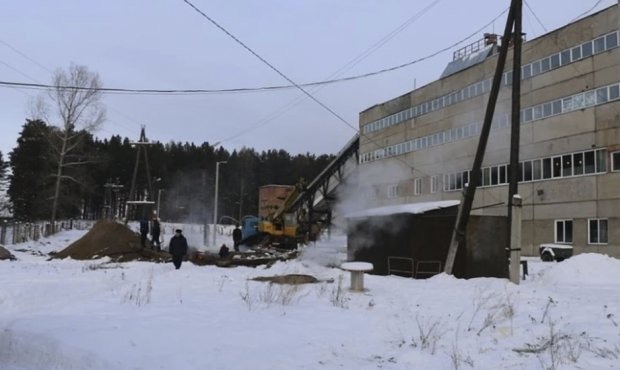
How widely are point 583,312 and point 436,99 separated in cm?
4269

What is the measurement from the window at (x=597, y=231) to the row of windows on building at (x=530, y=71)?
32.3 feet

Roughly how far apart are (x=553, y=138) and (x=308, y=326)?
3320cm

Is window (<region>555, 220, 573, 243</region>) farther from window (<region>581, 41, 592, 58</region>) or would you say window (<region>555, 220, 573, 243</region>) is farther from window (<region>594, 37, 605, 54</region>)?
window (<region>594, 37, 605, 54</region>)

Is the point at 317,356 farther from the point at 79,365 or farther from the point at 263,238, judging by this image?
the point at 263,238

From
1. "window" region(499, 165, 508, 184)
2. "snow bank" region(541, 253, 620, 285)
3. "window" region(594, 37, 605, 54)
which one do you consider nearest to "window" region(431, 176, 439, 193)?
"window" region(499, 165, 508, 184)

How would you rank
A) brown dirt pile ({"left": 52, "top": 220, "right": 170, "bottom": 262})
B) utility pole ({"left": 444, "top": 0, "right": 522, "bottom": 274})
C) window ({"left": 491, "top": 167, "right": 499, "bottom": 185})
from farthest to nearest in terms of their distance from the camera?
window ({"left": 491, "top": 167, "right": 499, "bottom": 185}), brown dirt pile ({"left": 52, "top": 220, "right": 170, "bottom": 262}), utility pole ({"left": 444, "top": 0, "right": 522, "bottom": 274})

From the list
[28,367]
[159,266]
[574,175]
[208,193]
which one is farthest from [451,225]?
[208,193]

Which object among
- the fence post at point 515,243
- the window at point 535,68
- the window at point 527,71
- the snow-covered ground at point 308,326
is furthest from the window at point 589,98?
the snow-covered ground at point 308,326

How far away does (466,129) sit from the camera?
46.1m

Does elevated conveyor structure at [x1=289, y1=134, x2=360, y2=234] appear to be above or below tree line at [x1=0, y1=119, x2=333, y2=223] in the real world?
below

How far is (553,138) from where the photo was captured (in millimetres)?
38219

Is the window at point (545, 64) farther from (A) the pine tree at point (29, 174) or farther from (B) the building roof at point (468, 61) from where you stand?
(A) the pine tree at point (29, 174)

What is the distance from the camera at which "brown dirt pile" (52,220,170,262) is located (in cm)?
2931

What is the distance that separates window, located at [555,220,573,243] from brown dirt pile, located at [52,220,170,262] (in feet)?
79.7
